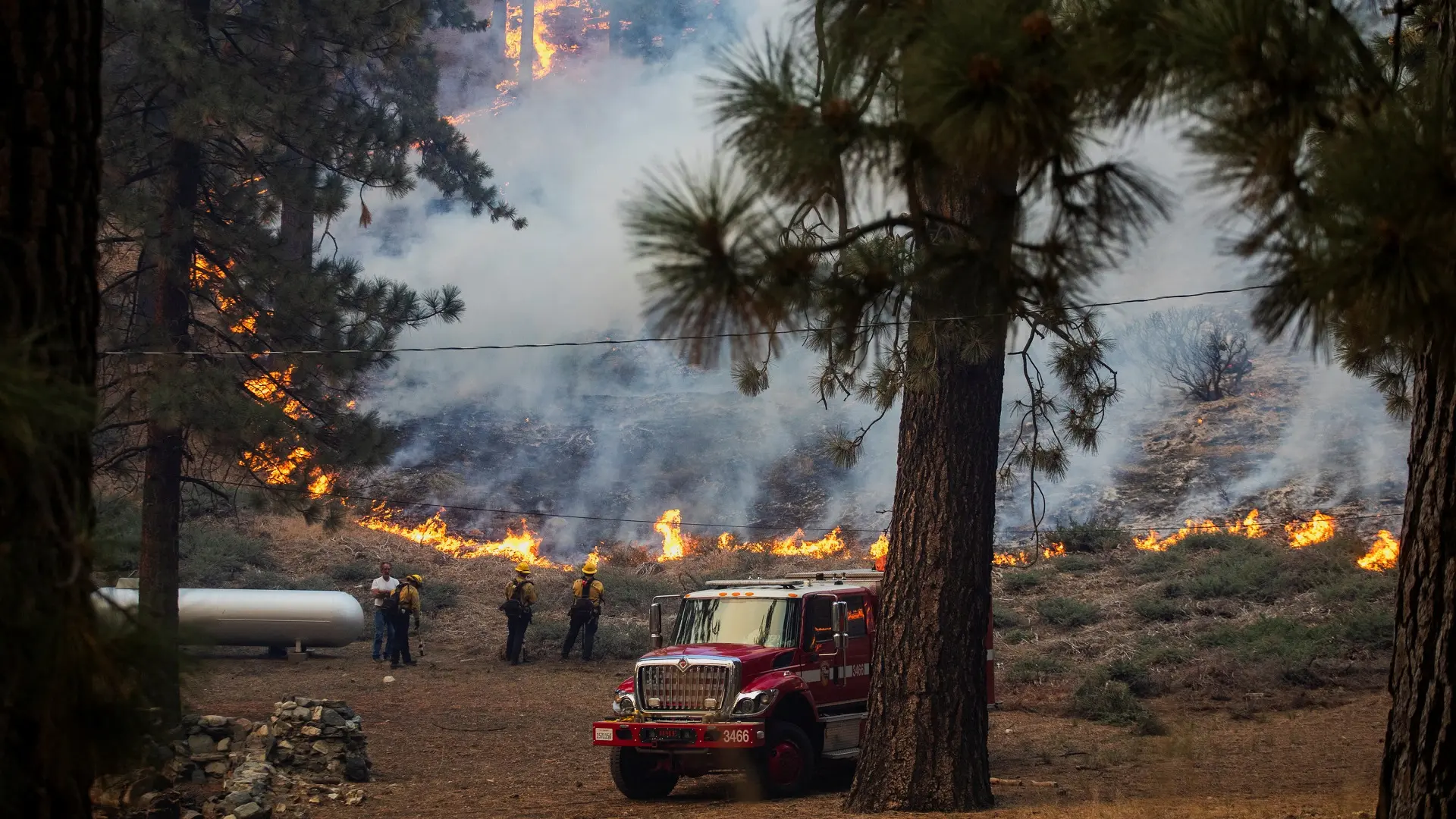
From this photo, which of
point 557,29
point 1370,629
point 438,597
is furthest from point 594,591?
point 557,29

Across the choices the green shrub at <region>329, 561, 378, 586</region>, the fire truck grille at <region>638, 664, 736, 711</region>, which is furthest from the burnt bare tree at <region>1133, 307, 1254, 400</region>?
the fire truck grille at <region>638, 664, 736, 711</region>

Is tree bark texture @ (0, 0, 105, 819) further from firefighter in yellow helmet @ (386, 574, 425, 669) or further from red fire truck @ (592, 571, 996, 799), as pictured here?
firefighter in yellow helmet @ (386, 574, 425, 669)

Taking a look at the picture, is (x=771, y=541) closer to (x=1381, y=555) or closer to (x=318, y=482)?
(x=1381, y=555)

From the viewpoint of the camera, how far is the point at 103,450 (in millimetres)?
17188

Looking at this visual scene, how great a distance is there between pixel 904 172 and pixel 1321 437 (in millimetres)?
31354

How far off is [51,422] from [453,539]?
2965 centimetres

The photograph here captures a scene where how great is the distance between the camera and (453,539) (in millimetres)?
31516

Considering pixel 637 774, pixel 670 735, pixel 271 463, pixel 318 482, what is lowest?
pixel 637 774

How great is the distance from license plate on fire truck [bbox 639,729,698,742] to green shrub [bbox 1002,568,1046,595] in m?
14.3

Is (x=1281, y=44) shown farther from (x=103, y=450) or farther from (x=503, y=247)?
(x=503, y=247)

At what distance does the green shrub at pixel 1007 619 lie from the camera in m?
22.5

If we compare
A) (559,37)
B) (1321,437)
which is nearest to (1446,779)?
(1321,437)

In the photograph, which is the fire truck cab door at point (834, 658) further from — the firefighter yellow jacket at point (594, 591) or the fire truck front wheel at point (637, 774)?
the firefighter yellow jacket at point (594, 591)

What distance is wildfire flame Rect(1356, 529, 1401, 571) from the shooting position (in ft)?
74.5
